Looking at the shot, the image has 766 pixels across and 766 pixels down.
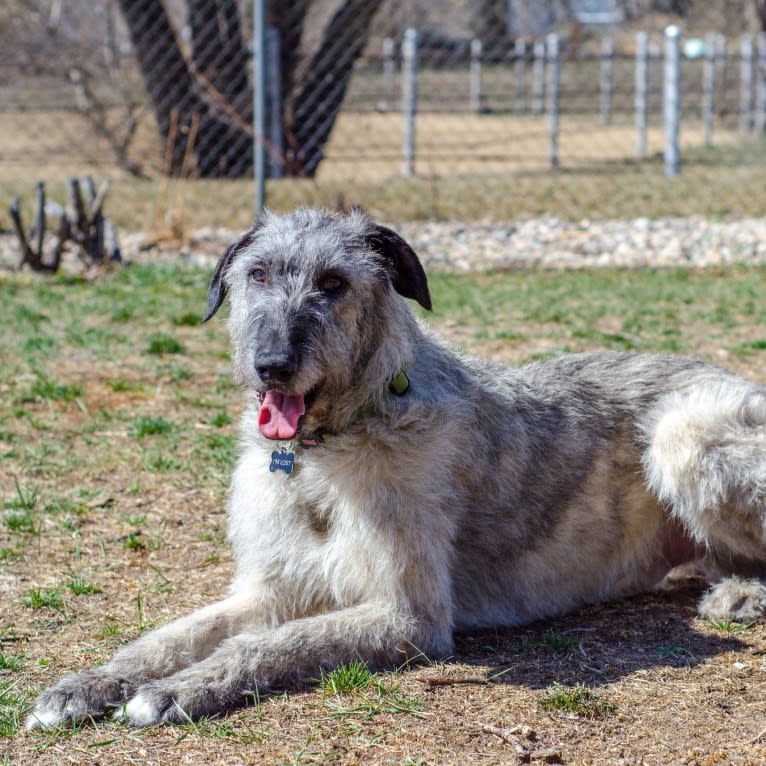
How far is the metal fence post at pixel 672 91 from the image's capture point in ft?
50.9

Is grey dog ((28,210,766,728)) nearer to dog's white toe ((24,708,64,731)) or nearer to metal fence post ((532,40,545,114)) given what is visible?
dog's white toe ((24,708,64,731))

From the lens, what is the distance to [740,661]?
157 inches

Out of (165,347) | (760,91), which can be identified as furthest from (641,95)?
(165,347)

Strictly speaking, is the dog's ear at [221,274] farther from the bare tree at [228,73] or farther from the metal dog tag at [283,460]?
the bare tree at [228,73]

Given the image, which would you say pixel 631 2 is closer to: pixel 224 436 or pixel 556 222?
pixel 556 222

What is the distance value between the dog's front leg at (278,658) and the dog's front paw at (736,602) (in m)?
1.27

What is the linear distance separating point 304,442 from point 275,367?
1.44ft

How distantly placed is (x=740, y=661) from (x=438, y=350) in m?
1.57

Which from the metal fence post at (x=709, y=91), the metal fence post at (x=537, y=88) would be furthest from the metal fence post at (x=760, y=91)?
the metal fence post at (x=537, y=88)

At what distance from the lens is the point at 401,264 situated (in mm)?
4137

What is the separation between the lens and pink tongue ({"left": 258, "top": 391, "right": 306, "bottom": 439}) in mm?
3803

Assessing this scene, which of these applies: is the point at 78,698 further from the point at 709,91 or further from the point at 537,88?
the point at 537,88

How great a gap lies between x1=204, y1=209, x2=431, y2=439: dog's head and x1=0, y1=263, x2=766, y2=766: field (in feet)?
3.10

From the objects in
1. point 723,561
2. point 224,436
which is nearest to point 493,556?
point 723,561
